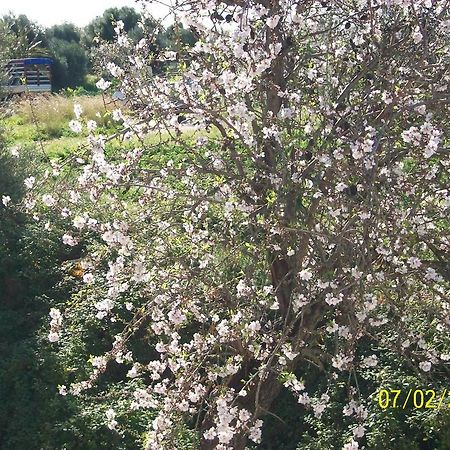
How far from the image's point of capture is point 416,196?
2871mm

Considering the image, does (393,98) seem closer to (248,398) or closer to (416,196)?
(416,196)

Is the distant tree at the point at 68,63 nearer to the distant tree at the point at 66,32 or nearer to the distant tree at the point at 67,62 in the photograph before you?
the distant tree at the point at 67,62

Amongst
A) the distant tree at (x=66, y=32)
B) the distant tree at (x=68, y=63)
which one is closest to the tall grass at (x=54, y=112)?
the distant tree at (x=68, y=63)

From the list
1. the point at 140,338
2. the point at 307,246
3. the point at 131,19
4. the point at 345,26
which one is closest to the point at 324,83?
the point at 345,26
